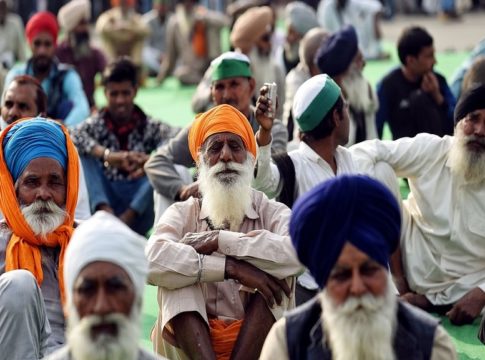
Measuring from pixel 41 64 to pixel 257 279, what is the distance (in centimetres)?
506

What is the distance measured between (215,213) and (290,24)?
21.3ft

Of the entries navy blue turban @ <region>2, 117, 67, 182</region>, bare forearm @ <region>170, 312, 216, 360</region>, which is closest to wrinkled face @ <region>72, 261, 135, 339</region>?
bare forearm @ <region>170, 312, 216, 360</region>

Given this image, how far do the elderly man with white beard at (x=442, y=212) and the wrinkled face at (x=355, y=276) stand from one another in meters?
2.58

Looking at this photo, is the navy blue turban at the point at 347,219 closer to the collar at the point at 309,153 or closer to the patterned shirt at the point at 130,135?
the collar at the point at 309,153

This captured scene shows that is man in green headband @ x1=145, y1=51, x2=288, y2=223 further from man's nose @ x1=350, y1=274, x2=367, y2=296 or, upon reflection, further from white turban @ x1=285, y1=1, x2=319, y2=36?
white turban @ x1=285, y1=1, x2=319, y2=36

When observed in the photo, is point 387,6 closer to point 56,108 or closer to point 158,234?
point 56,108

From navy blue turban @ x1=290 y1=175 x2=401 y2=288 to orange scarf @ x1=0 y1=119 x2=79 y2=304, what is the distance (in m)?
1.67

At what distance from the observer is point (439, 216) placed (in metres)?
6.59

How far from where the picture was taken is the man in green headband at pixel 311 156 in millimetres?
6102

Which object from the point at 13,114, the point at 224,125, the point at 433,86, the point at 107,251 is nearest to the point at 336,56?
the point at 433,86

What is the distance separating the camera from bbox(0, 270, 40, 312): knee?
469 centimetres

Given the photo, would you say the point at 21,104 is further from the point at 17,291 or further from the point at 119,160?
the point at 17,291

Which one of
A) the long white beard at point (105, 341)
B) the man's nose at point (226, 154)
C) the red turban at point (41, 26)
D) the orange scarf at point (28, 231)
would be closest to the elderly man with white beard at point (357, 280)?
the long white beard at point (105, 341)

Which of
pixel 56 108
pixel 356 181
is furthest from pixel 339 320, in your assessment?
pixel 56 108
